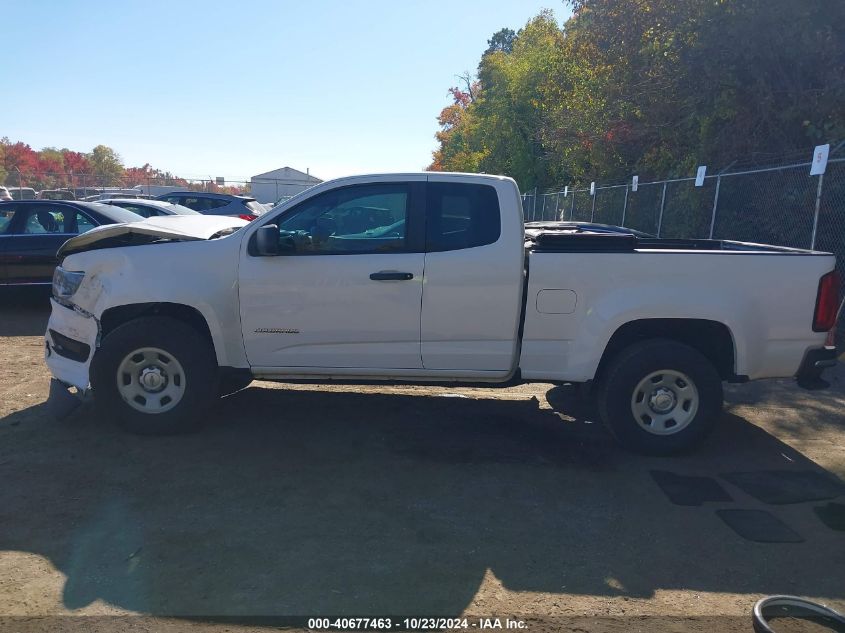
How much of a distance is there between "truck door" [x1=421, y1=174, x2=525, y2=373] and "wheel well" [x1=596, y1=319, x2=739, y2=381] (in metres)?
0.82

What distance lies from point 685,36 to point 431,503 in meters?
13.1

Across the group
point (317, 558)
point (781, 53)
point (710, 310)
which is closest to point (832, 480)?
point (710, 310)

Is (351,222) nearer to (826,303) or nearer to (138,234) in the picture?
(138,234)

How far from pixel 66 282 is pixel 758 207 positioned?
10.4 metres

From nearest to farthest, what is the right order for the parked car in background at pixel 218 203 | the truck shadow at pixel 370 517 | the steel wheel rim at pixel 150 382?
the truck shadow at pixel 370 517 → the steel wheel rim at pixel 150 382 → the parked car in background at pixel 218 203

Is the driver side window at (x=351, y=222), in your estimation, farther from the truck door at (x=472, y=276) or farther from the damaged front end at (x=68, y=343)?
the damaged front end at (x=68, y=343)

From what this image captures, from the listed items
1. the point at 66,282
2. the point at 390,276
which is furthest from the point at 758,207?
the point at 66,282

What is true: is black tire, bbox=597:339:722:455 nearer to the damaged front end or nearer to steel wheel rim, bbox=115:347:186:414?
steel wheel rim, bbox=115:347:186:414

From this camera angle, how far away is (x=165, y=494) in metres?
4.19

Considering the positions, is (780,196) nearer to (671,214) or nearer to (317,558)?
(671,214)

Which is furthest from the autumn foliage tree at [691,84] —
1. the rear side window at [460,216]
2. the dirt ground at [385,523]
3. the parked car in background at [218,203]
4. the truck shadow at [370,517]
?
the parked car in background at [218,203]

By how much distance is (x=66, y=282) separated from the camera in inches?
207

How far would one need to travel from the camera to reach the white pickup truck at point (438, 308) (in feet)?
15.8

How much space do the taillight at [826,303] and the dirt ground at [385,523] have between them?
3.53ft
